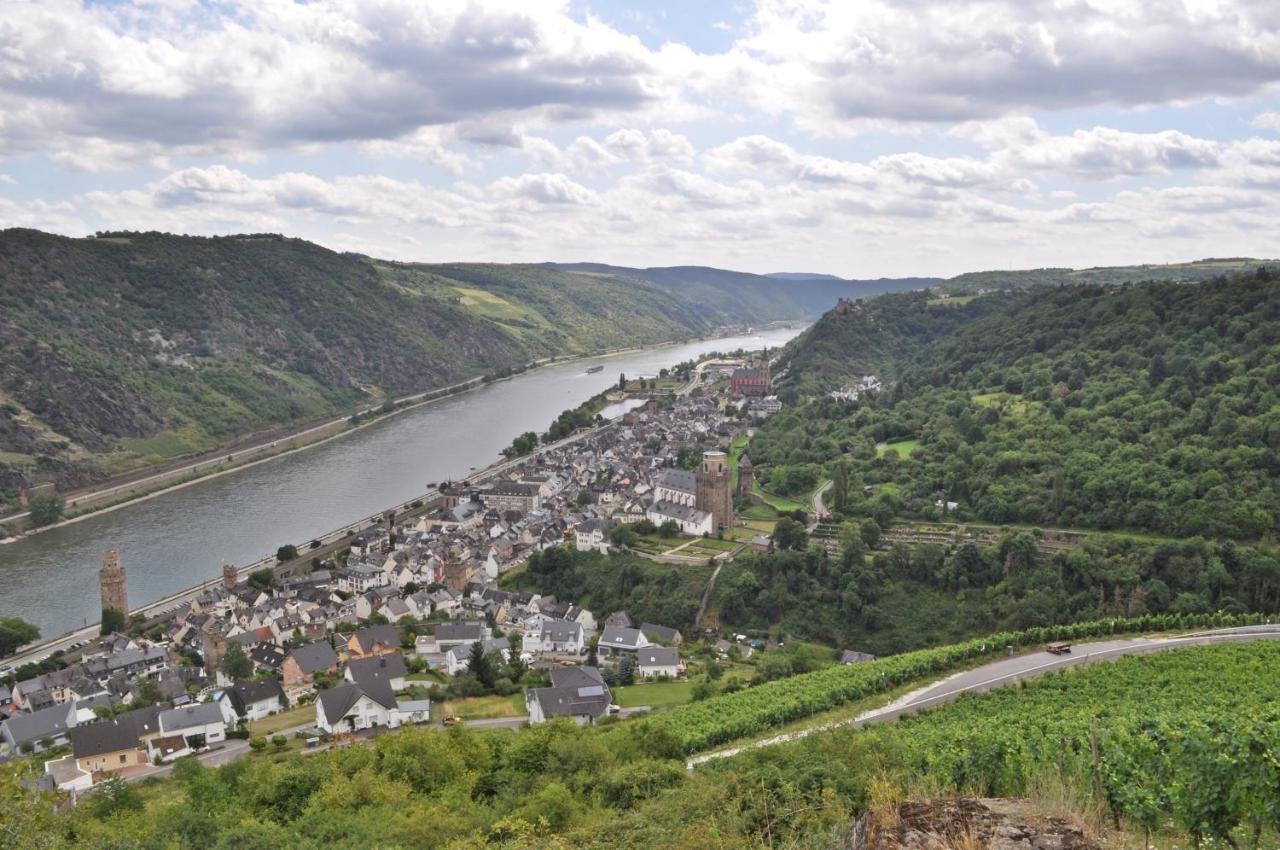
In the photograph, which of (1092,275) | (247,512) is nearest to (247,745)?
(247,512)


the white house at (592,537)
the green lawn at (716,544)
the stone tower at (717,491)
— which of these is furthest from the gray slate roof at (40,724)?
the stone tower at (717,491)

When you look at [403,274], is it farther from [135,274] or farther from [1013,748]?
[1013,748]

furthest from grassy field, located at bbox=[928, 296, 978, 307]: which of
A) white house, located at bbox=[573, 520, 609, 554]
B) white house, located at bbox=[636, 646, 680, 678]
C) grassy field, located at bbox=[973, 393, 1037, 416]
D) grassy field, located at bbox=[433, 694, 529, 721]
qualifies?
grassy field, located at bbox=[433, 694, 529, 721]

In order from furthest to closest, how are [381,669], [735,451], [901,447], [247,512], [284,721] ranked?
[735,451]
[247,512]
[901,447]
[381,669]
[284,721]

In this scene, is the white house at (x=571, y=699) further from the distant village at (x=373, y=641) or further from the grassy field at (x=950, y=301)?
the grassy field at (x=950, y=301)

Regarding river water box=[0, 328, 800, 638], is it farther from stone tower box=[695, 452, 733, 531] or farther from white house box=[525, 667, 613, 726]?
white house box=[525, 667, 613, 726]

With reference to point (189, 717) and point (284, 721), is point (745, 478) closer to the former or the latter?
point (284, 721)
